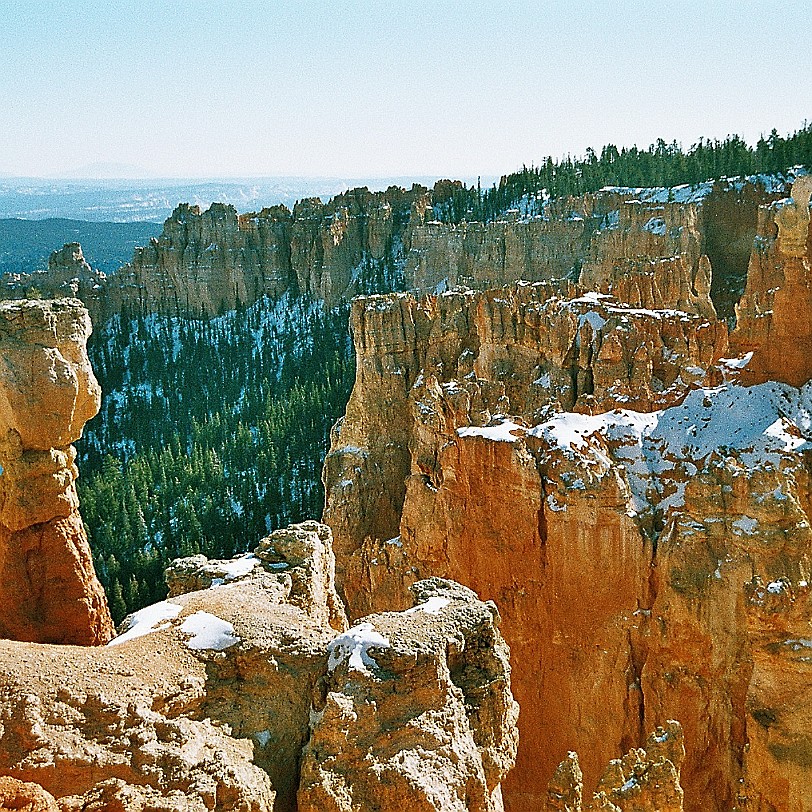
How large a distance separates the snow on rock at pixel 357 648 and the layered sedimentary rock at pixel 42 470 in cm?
702

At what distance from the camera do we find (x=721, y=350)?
2431 centimetres

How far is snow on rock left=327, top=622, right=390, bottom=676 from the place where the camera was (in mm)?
A: 9197

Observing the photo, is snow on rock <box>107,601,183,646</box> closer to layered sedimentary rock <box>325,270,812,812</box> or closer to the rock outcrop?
the rock outcrop

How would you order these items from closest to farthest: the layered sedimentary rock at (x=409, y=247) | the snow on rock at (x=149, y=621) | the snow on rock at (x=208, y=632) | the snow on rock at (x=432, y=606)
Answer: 1. the snow on rock at (x=208, y=632)
2. the snow on rock at (x=149, y=621)
3. the snow on rock at (x=432, y=606)
4. the layered sedimentary rock at (x=409, y=247)

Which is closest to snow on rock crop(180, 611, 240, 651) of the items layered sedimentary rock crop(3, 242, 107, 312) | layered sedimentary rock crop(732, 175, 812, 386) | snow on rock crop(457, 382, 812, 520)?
snow on rock crop(457, 382, 812, 520)

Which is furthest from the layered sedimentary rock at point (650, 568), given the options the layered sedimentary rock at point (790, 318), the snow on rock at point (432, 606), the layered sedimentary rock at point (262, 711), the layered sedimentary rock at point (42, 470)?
the layered sedimentary rock at point (42, 470)

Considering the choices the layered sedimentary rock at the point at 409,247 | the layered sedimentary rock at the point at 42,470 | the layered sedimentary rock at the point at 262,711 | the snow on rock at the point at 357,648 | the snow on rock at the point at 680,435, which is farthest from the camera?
the layered sedimentary rock at the point at 409,247

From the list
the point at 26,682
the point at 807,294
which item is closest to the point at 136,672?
the point at 26,682

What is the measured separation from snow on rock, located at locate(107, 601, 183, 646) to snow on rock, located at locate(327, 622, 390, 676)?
178 cm

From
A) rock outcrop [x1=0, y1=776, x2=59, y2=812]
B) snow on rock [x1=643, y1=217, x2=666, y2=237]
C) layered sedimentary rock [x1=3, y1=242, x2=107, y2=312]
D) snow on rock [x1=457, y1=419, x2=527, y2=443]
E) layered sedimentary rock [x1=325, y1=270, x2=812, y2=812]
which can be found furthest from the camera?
layered sedimentary rock [x1=3, y1=242, x2=107, y2=312]

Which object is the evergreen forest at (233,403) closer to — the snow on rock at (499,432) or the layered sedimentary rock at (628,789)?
the snow on rock at (499,432)

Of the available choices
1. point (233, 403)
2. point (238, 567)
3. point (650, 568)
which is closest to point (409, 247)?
point (233, 403)

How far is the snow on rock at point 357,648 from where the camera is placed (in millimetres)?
9197

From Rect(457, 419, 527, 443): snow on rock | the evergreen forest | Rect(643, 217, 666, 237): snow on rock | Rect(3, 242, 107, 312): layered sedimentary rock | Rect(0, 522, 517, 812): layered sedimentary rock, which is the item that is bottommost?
the evergreen forest
